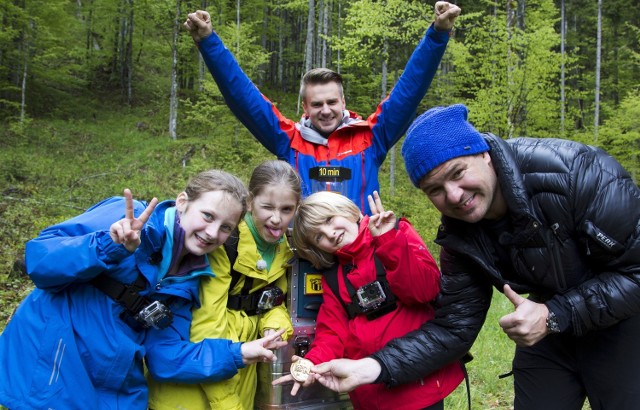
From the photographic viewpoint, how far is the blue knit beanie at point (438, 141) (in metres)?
2.18

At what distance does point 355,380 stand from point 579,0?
A: 105 ft

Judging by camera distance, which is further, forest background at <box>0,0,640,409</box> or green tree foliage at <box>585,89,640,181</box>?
green tree foliage at <box>585,89,640,181</box>

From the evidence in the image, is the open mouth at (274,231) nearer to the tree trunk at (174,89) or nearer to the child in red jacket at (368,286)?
the child in red jacket at (368,286)

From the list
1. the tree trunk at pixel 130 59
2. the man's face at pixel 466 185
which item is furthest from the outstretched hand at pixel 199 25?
the tree trunk at pixel 130 59

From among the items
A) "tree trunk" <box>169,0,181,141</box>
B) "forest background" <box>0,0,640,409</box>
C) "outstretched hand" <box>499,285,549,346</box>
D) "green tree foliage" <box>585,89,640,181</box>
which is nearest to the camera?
"outstretched hand" <box>499,285,549,346</box>

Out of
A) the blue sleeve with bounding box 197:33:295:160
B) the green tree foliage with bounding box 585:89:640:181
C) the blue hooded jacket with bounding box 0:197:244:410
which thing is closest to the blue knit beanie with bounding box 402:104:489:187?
the blue hooded jacket with bounding box 0:197:244:410

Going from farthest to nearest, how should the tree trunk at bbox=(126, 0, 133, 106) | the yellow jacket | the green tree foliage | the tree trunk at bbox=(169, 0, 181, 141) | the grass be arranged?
1. the tree trunk at bbox=(126, 0, 133, 106)
2. the tree trunk at bbox=(169, 0, 181, 141)
3. the green tree foliage
4. the grass
5. the yellow jacket

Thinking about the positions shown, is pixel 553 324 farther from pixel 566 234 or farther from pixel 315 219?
pixel 315 219

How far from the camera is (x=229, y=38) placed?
71.5 feet

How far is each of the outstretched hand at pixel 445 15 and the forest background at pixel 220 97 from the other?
3180 mm

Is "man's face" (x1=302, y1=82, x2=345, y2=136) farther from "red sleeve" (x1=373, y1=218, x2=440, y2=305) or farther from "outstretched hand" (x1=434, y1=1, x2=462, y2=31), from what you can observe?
"red sleeve" (x1=373, y1=218, x2=440, y2=305)

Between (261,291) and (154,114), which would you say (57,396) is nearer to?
(261,291)

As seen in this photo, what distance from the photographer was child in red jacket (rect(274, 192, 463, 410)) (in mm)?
2604

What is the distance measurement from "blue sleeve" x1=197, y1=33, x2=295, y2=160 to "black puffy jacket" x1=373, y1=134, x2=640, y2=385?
65.0 inches
